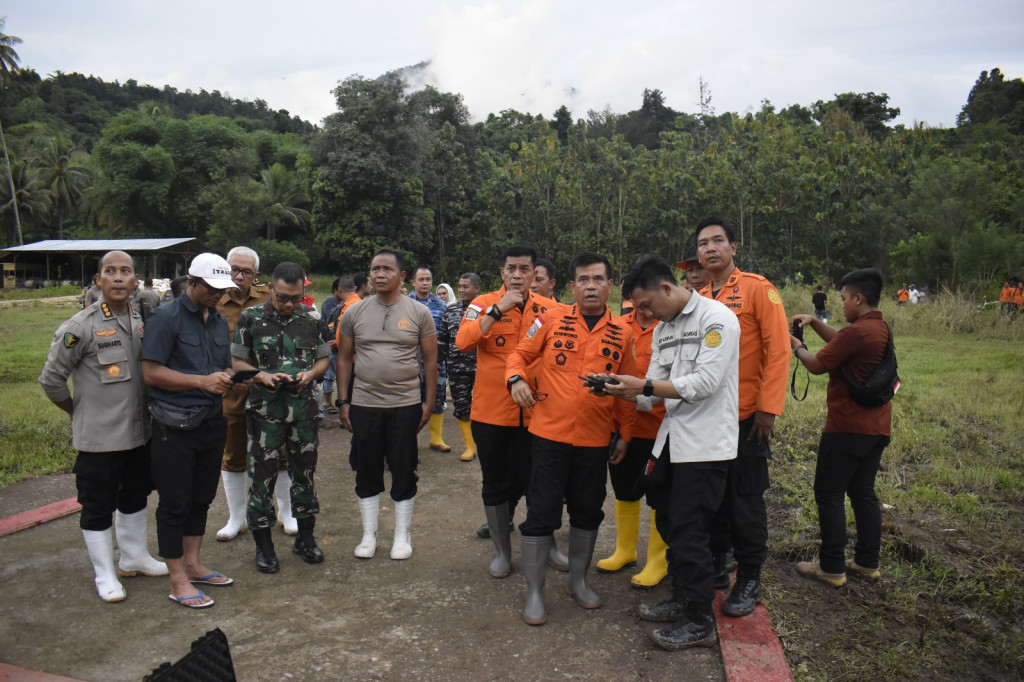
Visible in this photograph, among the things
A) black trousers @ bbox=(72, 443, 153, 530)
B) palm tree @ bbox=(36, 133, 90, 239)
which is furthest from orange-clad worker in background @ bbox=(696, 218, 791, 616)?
palm tree @ bbox=(36, 133, 90, 239)

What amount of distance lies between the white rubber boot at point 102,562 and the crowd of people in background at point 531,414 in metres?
0.02

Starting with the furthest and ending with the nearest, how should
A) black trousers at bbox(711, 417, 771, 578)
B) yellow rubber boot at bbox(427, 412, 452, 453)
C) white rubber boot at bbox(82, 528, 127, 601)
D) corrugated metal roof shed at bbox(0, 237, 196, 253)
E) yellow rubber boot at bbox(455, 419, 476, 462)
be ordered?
corrugated metal roof shed at bbox(0, 237, 196, 253) < yellow rubber boot at bbox(427, 412, 452, 453) < yellow rubber boot at bbox(455, 419, 476, 462) < white rubber boot at bbox(82, 528, 127, 601) < black trousers at bbox(711, 417, 771, 578)

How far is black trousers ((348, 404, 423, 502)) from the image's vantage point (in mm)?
4492

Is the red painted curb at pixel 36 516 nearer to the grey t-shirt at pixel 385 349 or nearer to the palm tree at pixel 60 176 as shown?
the grey t-shirt at pixel 385 349

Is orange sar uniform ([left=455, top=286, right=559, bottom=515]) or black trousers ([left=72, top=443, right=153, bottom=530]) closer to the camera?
black trousers ([left=72, top=443, right=153, bottom=530])

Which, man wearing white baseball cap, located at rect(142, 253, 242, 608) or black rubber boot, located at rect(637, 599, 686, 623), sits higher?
man wearing white baseball cap, located at rect(142, 253, 242, 608)

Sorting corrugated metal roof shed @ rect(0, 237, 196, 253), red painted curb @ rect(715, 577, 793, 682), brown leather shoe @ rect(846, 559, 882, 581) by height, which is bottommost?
red painted curb @ rect(715, 577, 793, 682)

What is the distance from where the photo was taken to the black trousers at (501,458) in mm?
4297

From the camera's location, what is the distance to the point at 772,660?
3.28m

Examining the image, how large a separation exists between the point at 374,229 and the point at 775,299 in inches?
1214

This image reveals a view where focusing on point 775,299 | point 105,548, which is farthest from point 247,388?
point 775,299

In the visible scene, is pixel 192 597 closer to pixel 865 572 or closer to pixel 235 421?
pixel 235 421

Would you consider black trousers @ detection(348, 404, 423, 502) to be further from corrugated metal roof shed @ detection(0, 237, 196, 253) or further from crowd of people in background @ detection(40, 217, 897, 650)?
corrugated metal roof shed @ detection(0, 237, 196, 253)

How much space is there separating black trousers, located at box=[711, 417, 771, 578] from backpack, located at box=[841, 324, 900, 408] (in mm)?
723
